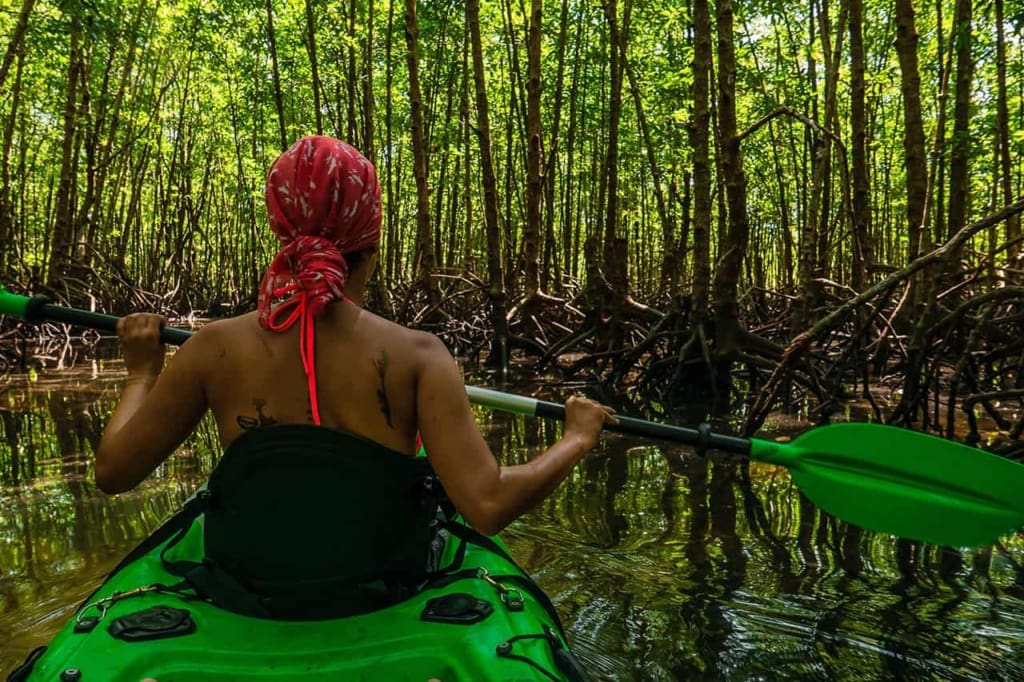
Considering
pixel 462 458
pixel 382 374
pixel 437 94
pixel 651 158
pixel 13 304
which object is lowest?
pixel 462 458

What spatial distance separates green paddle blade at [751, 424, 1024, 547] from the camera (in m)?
2.23

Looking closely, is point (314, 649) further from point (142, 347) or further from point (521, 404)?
point (521, 404)

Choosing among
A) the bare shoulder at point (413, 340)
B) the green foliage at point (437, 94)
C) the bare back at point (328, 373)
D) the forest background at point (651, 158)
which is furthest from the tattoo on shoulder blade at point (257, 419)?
the green foliage at point (437, 94)

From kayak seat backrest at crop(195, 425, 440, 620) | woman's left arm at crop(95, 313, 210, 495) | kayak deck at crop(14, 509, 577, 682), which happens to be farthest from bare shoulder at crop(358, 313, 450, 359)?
kayak deck at crop(14, 509, 577, 682)

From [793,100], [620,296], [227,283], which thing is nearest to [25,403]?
[620,296]

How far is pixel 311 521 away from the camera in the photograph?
1.46m

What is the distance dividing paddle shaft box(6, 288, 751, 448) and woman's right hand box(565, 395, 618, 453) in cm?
28

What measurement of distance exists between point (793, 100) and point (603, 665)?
10.0 metres

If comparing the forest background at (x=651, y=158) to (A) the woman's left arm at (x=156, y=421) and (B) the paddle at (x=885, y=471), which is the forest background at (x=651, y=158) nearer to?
(B) the paddle at (x=885, y=471)

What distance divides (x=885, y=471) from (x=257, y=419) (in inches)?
70.6

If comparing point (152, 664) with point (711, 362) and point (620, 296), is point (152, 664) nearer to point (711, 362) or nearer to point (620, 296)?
point (711, 362)

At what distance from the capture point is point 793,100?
1069 cm

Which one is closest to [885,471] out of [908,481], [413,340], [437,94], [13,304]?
[908,481]

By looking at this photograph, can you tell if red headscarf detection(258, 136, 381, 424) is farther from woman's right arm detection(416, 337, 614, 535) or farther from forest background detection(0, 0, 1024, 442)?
forest background detection(0, 0, 1024, 442)
